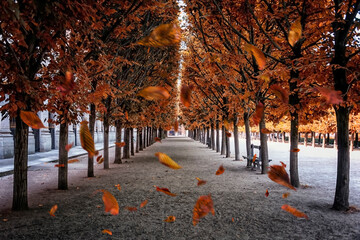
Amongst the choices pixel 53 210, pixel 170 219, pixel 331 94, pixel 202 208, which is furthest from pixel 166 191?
pixel 331 94

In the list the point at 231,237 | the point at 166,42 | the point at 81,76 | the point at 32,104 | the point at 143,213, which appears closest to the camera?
the point at 166,42

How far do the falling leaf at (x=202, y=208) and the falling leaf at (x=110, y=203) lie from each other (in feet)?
5.94

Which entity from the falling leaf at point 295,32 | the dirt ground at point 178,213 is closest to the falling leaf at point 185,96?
the dirt ground at point 178,213

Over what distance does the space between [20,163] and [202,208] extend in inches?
175

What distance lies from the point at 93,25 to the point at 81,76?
1.38 metres

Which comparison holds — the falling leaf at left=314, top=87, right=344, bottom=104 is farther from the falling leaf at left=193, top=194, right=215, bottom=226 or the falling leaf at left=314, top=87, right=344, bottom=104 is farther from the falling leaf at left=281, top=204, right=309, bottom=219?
the falling leaf at left=193, top=194, right=215, bottom=226

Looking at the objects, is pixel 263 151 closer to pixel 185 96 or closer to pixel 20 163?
pixel 185 96

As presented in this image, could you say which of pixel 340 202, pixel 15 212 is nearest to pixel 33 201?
pixel 15 212

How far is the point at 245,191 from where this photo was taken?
7906mm

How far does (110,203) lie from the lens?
682 cm

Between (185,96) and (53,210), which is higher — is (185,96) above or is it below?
above

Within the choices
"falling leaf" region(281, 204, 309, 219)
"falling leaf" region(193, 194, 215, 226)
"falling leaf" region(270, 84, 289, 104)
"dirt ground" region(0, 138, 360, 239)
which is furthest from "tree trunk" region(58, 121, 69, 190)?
"falling leaf" region(270, 84, 289, 104)

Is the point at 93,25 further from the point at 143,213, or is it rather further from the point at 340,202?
the point at 340,202

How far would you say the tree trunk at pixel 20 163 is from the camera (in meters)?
5.59
